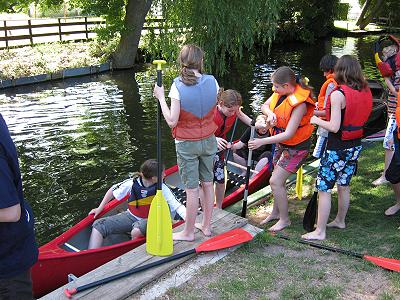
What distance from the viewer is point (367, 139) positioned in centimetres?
767

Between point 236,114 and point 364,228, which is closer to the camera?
point 364,228

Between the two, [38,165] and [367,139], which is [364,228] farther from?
[38,165]

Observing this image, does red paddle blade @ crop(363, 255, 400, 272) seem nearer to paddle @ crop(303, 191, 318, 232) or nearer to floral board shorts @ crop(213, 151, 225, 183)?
paddle @ crop(303, 191, 318, 232)

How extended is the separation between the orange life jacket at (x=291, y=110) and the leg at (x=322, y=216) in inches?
21.3

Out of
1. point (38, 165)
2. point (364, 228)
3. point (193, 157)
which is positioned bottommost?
point (38, 165)

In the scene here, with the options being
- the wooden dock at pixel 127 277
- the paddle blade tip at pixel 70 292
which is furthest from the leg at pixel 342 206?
the paddle blade tip at pixel 70 292

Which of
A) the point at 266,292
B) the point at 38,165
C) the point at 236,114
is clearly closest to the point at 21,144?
the point at 38,165

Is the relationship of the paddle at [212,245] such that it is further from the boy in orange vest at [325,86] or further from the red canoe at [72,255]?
the boy in orange vest at [325,86]

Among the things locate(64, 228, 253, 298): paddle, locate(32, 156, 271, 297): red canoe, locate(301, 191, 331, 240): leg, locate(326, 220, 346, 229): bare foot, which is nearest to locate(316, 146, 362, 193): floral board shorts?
locate(301, 191, 331, 240): leg

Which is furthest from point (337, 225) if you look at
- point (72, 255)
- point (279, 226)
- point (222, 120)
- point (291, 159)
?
point (72, 255)

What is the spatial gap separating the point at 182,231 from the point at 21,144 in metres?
6.98

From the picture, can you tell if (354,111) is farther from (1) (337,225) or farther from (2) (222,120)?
(2) (222,120)

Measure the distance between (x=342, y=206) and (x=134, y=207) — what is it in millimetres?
2044

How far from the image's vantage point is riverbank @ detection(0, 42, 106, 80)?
15586mm
